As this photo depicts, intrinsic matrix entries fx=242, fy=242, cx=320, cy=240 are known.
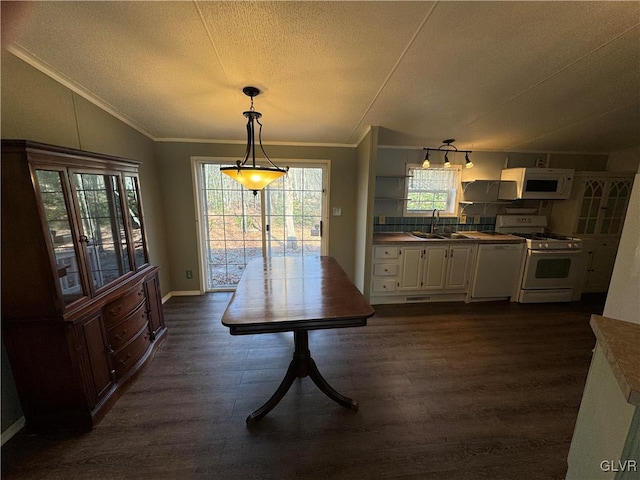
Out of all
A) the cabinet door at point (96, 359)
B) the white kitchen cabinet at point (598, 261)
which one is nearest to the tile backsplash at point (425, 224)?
the white kitchen cabinet at point (598, 261)

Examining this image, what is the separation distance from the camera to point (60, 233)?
142 centimetres

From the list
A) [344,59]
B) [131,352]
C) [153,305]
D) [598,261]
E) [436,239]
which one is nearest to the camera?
[344,59]

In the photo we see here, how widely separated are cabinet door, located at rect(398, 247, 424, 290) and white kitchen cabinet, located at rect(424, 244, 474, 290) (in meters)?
0.10

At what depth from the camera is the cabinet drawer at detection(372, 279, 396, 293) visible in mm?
3256

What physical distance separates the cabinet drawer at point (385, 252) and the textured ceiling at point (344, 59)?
1.48m

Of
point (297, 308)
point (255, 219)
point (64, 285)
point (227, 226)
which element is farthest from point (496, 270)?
point (64, 285)

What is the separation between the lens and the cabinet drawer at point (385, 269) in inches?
126

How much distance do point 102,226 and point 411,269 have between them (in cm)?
324

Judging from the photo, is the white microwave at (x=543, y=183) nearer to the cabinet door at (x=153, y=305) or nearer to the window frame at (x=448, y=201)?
the window frame at (x=448, y=201)

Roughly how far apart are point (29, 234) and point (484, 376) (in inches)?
126

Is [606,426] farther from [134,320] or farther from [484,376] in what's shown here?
[134,320]

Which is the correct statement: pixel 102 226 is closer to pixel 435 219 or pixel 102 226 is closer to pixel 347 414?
pixel 347 414

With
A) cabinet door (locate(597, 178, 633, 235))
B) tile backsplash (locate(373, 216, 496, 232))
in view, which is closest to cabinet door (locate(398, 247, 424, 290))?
tile backsplash (locate(373, 216, 496, 232))

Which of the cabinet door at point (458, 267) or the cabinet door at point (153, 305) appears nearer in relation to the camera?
the cabinet door at point (153, 305)
